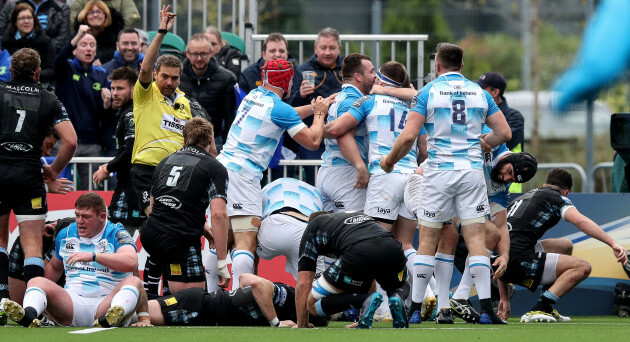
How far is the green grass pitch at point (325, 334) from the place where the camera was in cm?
769

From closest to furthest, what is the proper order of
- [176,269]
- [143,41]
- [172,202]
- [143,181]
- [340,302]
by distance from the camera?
[340,302]
[172,202]
[176,269]
[143,181]
[143,41]

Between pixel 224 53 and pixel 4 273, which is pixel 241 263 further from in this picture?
pixel 224 53

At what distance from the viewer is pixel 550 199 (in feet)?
36.3

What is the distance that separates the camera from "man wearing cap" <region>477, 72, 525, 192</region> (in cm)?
1233

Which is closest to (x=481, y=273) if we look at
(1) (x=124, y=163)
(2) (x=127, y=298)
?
(2) (x=127, y=298)

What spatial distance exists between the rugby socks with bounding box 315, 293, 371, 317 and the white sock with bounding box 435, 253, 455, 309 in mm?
A: 1432

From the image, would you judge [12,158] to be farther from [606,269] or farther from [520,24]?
[520,24]

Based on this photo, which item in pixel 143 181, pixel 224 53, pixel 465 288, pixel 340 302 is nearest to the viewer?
pixel 340 302

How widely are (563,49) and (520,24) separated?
2226 millimetres

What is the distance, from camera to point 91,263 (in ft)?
30.9

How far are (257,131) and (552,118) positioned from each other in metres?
11.6

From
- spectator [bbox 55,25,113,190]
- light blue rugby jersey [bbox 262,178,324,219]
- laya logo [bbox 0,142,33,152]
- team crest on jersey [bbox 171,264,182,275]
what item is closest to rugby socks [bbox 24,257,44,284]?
laya logo [bbox 0,142,33,152]

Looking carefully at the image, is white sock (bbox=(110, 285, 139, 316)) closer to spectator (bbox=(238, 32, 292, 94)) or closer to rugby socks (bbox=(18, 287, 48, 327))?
rugby socks (bbox=(18, 287, 48, 327))

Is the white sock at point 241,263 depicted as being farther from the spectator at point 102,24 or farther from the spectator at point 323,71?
the spectator at point 102,24
